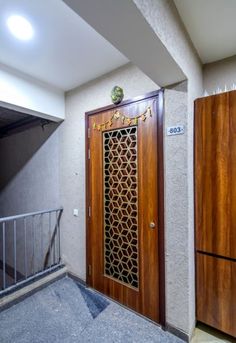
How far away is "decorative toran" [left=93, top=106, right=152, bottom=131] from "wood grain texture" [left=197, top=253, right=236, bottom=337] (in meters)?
1.39

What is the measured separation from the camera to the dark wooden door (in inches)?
65.8

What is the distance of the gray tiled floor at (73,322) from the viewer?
175 centimetres

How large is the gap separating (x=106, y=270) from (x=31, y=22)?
246 centimetres

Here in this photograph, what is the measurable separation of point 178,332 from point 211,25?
254cm

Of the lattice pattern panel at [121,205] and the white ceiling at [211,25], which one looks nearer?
the white ceiling at [211,25]

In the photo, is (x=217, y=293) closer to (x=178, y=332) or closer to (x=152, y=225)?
(x=178, y=332)

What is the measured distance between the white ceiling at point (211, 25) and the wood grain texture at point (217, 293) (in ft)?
6.06

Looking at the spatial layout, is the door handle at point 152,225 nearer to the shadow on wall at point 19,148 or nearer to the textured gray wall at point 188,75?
the textured gray wall at point 188,75

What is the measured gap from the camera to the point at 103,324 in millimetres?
1908

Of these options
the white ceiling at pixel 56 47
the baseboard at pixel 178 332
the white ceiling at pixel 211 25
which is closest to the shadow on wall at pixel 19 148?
the white ceiling at pixel 56 47

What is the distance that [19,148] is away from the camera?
12.5 ft

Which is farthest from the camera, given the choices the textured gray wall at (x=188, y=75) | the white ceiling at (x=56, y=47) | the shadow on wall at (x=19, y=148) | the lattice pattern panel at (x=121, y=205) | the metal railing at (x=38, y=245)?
the shadow on wall at (x=19, y=148)

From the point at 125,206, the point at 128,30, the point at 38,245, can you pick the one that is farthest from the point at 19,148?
the point at 128,30

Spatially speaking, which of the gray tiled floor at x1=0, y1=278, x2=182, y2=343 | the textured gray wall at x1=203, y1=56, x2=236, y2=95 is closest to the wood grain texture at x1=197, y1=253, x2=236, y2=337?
the gray tiled floor at x1=0, y1=278, x2=182, y2=343
